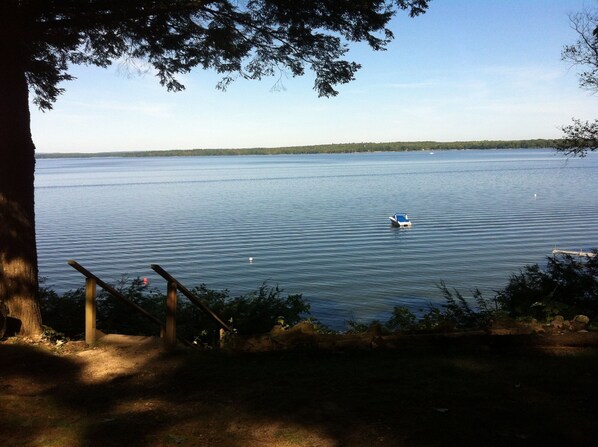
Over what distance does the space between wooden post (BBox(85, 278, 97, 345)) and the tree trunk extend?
976 mm

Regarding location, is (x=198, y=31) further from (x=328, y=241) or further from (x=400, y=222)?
(x=400, y=222)

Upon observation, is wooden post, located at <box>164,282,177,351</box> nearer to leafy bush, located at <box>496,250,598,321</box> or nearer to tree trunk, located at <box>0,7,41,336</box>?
tree trunk, located at <box>0,7,41,336</box>

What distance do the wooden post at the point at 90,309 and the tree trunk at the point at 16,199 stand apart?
0.98m

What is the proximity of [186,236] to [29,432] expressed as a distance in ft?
79.6

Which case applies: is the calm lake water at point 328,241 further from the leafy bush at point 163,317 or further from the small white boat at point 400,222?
the leafy bush at point 163,317

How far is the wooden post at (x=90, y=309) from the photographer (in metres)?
6.43

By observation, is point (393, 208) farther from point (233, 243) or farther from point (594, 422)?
point (594, 422)

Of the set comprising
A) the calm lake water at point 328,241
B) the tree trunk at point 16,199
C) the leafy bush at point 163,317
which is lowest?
the calm lake water at point 328,241

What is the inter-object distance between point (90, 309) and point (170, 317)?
1054 mm

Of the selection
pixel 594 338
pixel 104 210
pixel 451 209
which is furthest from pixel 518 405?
pixel 104 210

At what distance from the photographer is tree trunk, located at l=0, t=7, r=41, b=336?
6.77 m

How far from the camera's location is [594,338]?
18.9 feet

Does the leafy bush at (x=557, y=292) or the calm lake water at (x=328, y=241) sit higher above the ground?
the leafy bush at (x=557, y=292)

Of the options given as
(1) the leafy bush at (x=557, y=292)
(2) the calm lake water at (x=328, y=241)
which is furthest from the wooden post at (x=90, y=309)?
(2) the calm lake water at (x=328, y=241)
